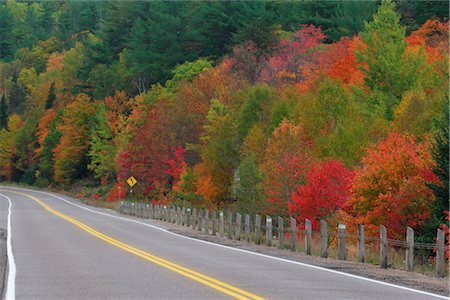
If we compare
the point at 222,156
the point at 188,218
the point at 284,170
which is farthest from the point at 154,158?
the point at 284,170

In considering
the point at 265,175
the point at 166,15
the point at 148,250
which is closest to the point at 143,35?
the point at 166,15

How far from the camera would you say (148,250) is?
2631 cm

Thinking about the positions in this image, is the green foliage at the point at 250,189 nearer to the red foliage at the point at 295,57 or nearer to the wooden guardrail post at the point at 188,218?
the wooden guardrail post at the point at 188,218

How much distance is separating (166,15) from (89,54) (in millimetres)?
34893

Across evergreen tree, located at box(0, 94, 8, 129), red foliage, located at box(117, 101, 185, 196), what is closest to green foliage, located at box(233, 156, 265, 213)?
red foliage, located at box(117, 101, 185, 196)

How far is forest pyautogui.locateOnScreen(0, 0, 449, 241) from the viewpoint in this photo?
3556 cm

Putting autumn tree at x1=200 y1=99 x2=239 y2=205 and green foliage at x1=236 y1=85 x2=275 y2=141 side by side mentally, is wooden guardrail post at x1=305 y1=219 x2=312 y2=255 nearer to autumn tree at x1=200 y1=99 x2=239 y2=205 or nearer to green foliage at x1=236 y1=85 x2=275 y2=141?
autumn tree at x1=200 y1=99 x2=239 y2=205

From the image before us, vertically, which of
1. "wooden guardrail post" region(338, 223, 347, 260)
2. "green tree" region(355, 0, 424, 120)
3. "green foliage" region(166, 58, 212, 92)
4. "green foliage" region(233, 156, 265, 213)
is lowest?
"wooden guardrail post" region(338, 223, 347, 260)

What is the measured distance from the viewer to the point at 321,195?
131 feet

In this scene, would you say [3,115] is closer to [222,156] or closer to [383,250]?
[222,156]

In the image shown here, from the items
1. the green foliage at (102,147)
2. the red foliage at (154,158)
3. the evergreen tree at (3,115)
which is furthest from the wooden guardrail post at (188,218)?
the evergreen tree at (3,115)

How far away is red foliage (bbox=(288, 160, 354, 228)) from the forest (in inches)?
2.8

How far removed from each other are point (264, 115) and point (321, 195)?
2873cm

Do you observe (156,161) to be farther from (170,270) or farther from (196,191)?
(170,270)
